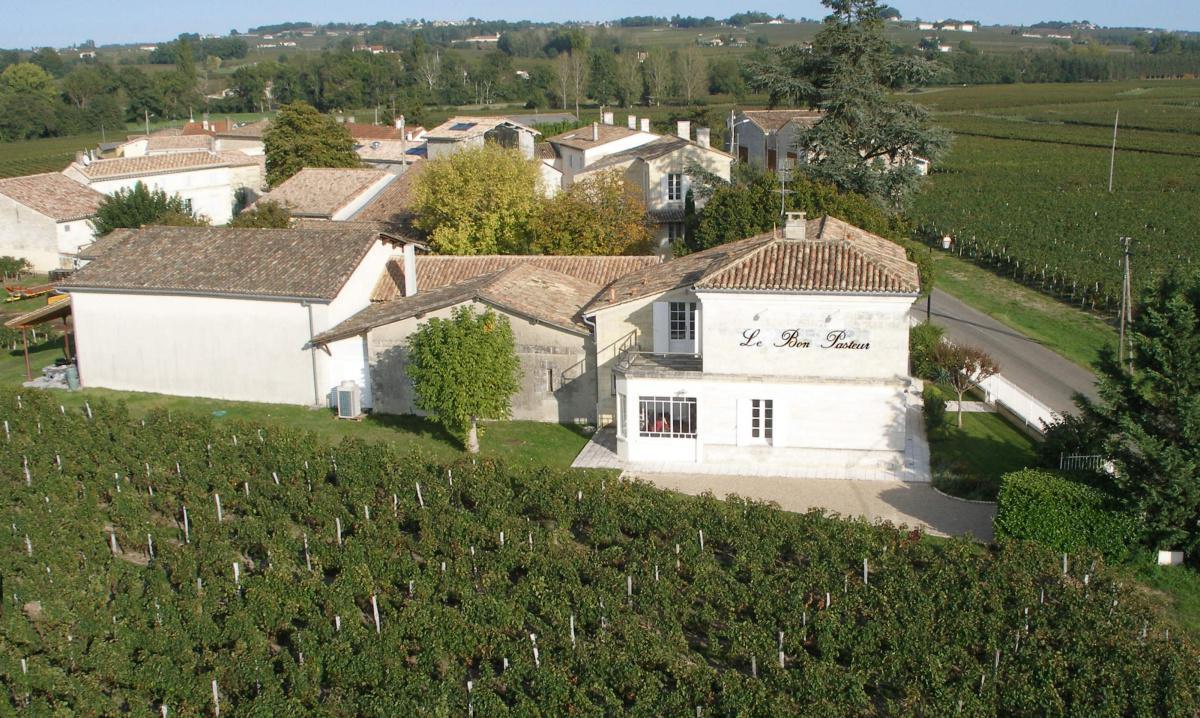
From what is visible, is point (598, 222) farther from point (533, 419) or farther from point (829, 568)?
point (829, 568)

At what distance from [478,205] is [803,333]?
21.3 meters

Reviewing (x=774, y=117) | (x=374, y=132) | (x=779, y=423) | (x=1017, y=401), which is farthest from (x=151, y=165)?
(x=1017, y=401)

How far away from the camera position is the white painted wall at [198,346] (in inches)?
1335

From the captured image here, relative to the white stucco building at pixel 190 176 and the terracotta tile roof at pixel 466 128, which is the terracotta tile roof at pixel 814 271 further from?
the white stucco building at pixel 190 176

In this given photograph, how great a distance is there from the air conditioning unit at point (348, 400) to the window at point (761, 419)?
1126 centimetres

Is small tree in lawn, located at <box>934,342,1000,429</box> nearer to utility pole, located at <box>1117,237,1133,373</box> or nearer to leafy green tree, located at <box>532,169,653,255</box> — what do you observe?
utility pole, located at <box>1117,237,1133,373</box>

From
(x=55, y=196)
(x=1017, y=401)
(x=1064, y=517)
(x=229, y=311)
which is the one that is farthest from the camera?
(x=55, y=196)

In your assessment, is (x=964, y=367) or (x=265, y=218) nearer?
(x=964, y=367)

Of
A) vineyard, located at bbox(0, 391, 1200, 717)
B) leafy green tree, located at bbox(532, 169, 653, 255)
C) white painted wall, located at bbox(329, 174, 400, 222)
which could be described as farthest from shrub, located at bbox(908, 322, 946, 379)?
white painted wall, located at bbox(329, 174, 400, 222)

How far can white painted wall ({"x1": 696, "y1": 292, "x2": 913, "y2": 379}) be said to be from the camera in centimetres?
2736

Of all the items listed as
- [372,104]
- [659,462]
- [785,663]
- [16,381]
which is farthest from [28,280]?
[372,104]

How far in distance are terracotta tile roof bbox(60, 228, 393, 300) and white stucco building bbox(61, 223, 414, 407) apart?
32 mm

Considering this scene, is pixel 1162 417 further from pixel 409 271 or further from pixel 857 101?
pixel 857 101

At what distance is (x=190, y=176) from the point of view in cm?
6575
